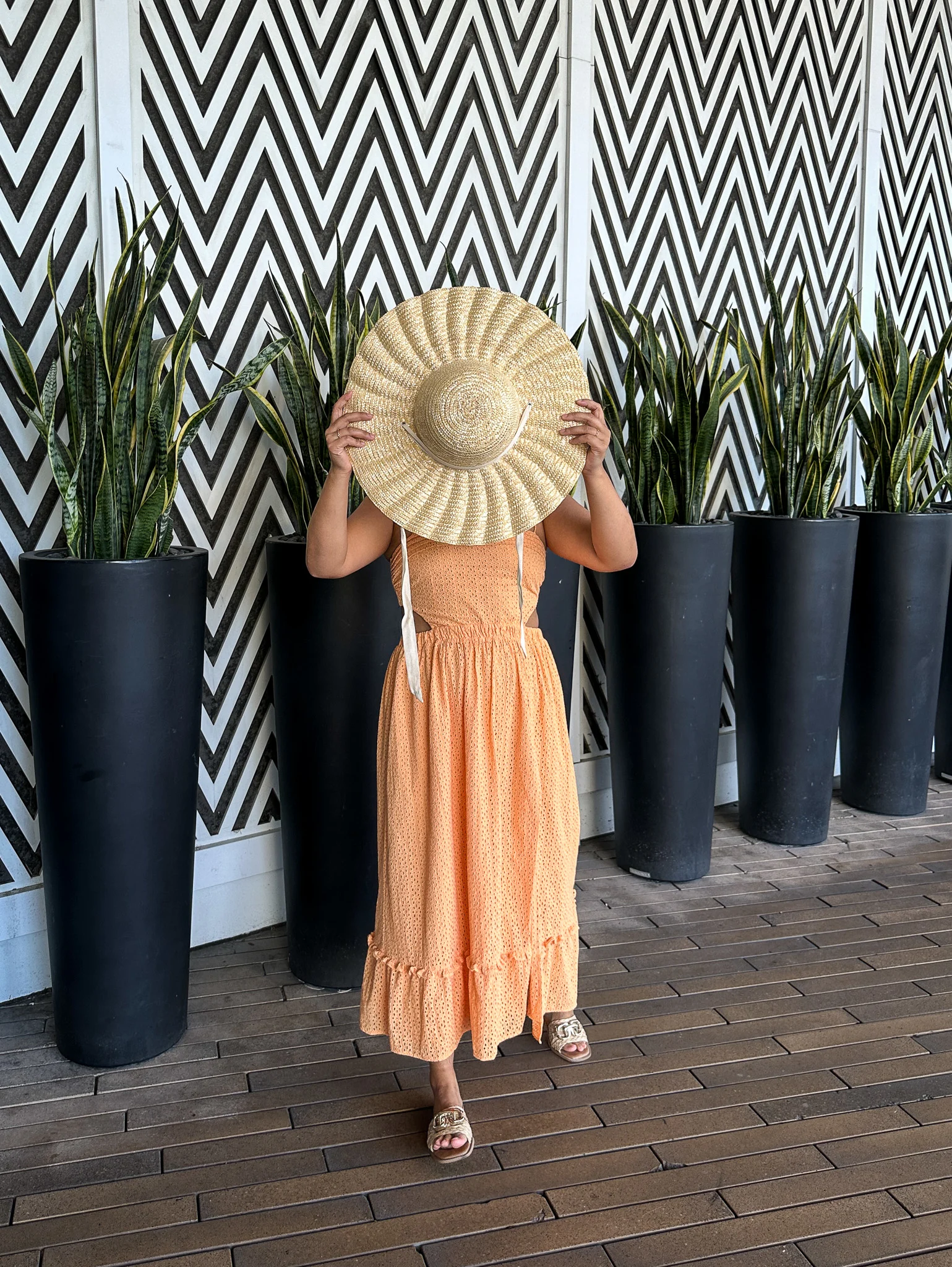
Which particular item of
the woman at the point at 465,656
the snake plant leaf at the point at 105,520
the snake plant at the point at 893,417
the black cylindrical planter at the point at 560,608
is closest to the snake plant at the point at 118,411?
the snake plant leaf at the point at 105,520

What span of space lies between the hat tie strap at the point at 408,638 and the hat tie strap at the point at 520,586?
0.21m

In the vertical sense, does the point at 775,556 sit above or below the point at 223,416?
below

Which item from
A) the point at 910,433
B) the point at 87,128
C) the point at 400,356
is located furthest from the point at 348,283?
the point at 910,433

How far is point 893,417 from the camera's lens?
4008 mm

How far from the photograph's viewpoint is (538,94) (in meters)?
3.52

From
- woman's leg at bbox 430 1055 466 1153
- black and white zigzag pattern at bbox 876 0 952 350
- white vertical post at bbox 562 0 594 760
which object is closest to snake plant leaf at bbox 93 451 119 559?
woman's leg at bbox 430 1055 466 1153

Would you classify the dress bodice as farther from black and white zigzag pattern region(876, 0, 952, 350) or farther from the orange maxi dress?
black and white zigzag pattern region(876, 0, 952, 350)

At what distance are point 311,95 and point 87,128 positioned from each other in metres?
0.66

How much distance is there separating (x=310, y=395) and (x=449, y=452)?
35.7 inches

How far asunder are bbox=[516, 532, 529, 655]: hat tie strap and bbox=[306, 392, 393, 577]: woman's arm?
10.7 inches

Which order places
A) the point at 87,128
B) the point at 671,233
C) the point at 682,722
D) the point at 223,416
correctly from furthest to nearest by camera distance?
1. the point at 671,233
2. the point at 682,722
3. the point at 223,416
4. the point at 87,128

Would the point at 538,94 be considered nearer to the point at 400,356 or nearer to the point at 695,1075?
the point at 400,356

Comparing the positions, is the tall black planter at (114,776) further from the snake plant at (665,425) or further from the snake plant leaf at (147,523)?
the snake plant at (665,425)

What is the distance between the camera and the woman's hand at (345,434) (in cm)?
206
